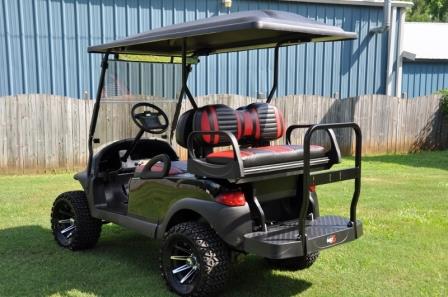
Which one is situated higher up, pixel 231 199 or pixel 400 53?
pixel 400 53

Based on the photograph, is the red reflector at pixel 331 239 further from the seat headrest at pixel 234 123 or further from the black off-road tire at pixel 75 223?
the black off-road tire at pixel 75 223

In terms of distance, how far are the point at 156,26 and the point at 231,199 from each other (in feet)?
25.6

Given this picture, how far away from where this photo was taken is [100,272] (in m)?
4.30

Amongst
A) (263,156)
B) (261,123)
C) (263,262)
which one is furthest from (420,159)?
(263,156)

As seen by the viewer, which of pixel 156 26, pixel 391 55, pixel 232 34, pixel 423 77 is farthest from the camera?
pixel 423 77

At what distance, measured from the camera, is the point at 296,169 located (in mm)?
3754

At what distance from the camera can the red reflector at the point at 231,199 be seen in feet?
11.7

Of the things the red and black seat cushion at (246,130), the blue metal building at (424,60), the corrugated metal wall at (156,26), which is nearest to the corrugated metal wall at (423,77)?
the blue metal building at (424,60)

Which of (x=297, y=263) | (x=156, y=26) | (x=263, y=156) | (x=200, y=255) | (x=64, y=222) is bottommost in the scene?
(x=297, y=263)

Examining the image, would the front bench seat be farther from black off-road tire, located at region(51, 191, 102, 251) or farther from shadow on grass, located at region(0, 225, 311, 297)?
black off-road tire, located at region(51, 191, 102, 251)

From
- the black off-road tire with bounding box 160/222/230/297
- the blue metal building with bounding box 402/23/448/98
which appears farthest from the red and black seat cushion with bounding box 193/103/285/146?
the blue metal building with bounding box 402/23/448/98

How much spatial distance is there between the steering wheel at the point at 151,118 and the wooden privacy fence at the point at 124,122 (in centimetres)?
8

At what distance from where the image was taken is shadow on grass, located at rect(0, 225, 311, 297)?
392cm

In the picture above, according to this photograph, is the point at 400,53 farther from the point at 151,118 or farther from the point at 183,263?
the point at 183,263
